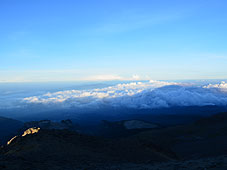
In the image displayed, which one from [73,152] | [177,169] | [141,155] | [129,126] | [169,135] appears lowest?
[129,126]

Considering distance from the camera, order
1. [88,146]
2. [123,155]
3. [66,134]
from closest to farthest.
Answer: [123,155], [88,146], [66,134]

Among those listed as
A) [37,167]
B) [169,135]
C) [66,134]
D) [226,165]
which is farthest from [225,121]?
[37,167]

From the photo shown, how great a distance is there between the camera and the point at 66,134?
30938 millimetres

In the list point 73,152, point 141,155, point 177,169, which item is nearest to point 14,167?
point 73,152

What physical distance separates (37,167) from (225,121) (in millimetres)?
64622

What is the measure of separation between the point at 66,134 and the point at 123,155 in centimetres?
1026

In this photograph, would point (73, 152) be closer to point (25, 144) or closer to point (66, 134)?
point (25, 144)

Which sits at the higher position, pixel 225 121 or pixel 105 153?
pixel 105 153

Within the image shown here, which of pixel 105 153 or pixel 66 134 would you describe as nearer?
pixel 105 153

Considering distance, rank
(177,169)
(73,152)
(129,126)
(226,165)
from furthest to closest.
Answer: (129,126) → (73,152) → (177,169) → (226,165)

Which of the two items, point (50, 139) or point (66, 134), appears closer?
point (50, 139)

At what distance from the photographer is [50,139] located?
26203 mm

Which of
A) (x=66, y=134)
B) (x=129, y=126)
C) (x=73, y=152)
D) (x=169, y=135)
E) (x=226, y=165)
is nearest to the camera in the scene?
(x=226, y=165)

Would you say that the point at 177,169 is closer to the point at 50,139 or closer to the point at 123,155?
the point at 123,155
